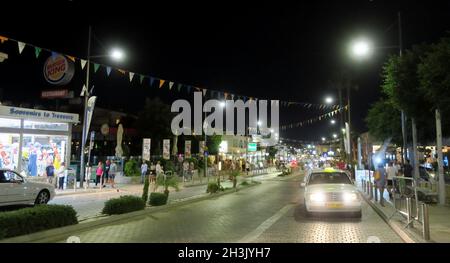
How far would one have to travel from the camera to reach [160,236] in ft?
33.0

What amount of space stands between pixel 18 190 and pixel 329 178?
11.3m

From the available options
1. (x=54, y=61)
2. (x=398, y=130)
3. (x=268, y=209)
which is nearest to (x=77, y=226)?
(x=268, y=209)

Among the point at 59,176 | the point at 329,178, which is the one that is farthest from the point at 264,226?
the point at 59,176

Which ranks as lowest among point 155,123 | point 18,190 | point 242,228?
point 242,228

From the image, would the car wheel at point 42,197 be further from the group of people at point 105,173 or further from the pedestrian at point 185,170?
the pedestrian at point 185,170

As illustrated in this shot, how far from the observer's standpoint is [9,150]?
24.0m

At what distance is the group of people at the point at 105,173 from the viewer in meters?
26.4

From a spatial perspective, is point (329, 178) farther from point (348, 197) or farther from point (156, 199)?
Answer: point (156, 199)

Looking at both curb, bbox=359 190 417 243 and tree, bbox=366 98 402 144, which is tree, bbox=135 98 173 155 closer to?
tree, bbox=366 98 402 144

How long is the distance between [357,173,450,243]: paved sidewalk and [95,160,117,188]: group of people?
17.2 meters

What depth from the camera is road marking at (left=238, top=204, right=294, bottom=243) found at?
31.4ft

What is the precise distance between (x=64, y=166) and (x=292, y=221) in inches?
684

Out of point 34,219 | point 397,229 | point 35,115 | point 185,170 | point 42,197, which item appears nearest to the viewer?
point 34,219

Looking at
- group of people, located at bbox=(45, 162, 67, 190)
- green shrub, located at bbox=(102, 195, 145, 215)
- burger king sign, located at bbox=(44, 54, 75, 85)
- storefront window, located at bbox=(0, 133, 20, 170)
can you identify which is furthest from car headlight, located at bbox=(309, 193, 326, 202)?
storefront window, located at bbox=(0, 133, 20, 170)
